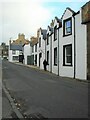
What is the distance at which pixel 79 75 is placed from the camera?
2398 centimetres

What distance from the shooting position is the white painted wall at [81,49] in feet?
75.5

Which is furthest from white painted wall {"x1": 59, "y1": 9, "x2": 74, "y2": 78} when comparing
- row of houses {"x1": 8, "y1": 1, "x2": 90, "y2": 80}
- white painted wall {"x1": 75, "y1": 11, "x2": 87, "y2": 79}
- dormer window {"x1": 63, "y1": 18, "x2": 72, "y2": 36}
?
white painted wall {"x1": 75, "y1": 11, "x2": 87, "y2": 79}

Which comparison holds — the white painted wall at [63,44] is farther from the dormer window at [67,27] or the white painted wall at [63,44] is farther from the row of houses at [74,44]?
the dormer window at [67,27]

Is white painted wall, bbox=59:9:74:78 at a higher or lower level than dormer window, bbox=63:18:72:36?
lower

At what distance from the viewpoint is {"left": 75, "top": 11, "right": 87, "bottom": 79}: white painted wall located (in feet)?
75.5

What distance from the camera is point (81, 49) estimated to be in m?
23.7

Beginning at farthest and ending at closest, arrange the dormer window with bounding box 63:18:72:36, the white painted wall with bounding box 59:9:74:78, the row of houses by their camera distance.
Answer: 1. the dormer window with bounding box 63:18:72:36
2. the white painted wall with bounding box 59:9:74:78
3. the row of houses

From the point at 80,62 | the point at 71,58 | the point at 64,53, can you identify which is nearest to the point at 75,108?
the point at 80,62

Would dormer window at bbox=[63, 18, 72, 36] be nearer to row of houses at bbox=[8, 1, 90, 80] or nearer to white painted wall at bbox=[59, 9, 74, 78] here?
row of houses at bbox=[8, 1, 90, 80]

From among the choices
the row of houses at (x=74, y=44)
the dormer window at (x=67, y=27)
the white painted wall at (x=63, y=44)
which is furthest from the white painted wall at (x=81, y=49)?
the dormer window at (x=67, y=27)

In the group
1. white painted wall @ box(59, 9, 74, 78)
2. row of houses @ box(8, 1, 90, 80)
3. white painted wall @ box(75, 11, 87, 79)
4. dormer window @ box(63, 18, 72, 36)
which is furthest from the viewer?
dormer window @ box(63, 18, 72, 36)

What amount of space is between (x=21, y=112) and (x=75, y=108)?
193 centimetres

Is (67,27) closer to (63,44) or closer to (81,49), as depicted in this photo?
(63,44)

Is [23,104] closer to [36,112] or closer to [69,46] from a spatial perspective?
[36,112]
